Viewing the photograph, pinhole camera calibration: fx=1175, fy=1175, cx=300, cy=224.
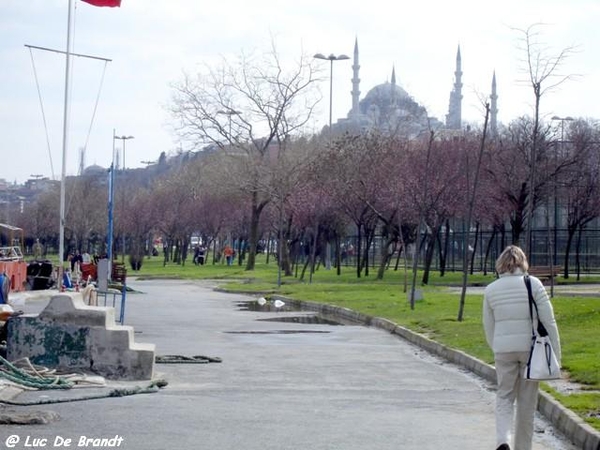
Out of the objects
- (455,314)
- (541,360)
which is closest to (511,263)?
(541,360)

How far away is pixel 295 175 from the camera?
191 feet

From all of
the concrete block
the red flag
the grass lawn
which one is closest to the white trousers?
the grass lawn

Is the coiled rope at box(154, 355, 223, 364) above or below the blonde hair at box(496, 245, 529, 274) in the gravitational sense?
below

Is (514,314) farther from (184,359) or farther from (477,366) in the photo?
(184,359)

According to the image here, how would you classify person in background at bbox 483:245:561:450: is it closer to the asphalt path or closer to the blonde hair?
the blonde hair

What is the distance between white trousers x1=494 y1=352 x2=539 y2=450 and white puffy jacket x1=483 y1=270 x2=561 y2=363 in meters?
0.11

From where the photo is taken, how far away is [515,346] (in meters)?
9.96

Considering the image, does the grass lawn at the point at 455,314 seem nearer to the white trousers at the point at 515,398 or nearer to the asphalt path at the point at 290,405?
the asphalt path at the point at 290,405

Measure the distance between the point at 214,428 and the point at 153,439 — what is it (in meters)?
0.96

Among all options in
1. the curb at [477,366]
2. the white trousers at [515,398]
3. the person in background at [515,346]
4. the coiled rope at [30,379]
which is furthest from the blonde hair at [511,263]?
the coiled rope at [30,379]

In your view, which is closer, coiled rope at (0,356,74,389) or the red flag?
coiled rope at (0,356,74,389)

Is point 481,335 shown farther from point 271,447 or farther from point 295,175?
point 295,175

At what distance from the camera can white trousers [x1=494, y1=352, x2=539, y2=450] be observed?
988cm

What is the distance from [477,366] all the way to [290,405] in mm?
4778
